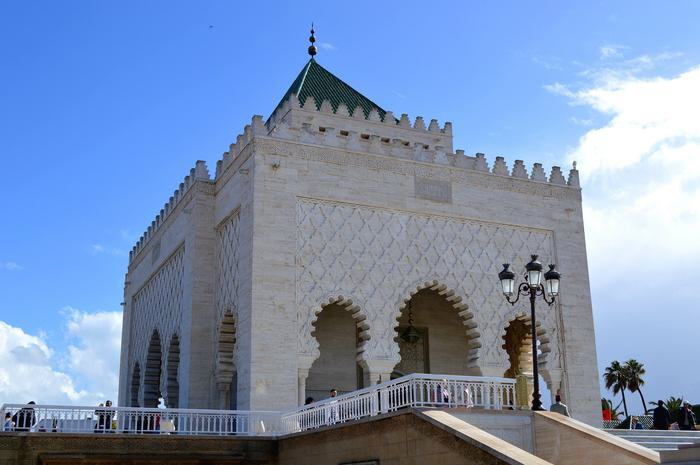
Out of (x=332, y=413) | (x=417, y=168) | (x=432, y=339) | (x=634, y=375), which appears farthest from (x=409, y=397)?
(x=634, y=375)

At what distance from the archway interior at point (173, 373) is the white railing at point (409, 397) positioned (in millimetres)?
6241

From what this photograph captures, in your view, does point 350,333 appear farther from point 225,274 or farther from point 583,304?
point 583,304

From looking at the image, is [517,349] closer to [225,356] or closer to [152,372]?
[225,356]

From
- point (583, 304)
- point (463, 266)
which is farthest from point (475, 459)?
point (583, 304)

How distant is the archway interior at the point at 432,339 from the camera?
1560 cm

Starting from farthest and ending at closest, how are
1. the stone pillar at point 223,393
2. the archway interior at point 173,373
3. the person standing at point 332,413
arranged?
1. the archway interior at point 173,373
2. the stone pillar at point 223,393
3. the person standing at point 332,413

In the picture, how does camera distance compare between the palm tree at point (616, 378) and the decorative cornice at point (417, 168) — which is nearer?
the decorative cornice at point (417, 168)

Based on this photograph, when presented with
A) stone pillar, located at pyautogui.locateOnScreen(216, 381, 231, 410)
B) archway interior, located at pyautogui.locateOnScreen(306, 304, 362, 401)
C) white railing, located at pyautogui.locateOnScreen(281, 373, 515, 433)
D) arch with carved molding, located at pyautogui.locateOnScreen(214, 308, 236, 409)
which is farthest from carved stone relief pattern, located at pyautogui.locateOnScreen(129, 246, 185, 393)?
white railing, located at pyautogui.locateOnScreen(281, 373, 515, 433)

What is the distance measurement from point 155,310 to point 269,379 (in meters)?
6.21

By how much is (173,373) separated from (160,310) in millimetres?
1965

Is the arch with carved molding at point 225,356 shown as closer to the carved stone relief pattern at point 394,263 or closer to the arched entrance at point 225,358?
the arched entrance at point 225,358

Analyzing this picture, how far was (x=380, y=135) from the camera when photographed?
16281 millimetres

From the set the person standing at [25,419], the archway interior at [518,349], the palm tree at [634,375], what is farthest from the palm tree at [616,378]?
the person standing at [25,419]

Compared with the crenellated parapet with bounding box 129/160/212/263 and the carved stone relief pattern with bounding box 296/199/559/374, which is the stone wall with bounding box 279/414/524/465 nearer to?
the carved stone relief pattern with bounding box 296/199/559/374
